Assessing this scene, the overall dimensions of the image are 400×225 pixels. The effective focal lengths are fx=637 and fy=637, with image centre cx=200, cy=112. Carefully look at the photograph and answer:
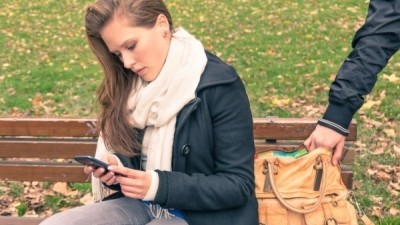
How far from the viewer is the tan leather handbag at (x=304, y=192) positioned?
2.52 metres

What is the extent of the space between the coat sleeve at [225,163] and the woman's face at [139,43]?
0.26m

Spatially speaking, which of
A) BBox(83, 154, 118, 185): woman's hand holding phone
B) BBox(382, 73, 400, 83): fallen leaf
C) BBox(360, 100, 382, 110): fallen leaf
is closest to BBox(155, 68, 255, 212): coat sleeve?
BBox(83, 154, 118, 185): woman's hand holding phone

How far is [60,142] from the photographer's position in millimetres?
3279

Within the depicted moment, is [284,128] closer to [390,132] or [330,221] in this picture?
[330,221]

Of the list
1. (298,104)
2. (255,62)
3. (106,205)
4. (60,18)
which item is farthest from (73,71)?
(106,205)

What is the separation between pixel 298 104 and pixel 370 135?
1.19 metres

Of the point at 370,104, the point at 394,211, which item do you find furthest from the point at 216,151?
the point at 370,104

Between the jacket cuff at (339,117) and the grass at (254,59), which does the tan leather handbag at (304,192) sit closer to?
the jacket cuff at (339,117)

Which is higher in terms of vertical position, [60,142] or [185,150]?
[185,150]

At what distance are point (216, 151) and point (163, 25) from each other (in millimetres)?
542

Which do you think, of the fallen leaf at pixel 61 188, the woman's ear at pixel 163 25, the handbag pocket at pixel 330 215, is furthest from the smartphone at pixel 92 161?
the fallen leaf at pixel 61 188

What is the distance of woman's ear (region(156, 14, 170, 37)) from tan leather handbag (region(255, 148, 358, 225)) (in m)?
0.64

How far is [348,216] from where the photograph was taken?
2525mm

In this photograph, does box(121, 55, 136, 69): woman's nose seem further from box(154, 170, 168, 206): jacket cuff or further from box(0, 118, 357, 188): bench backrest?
box(0, 118, 357, 188): bench backrest
